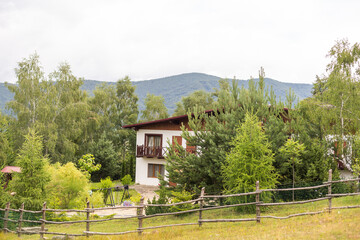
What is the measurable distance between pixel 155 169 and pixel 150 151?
1.73 m

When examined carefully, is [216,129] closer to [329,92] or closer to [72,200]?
[329,92]

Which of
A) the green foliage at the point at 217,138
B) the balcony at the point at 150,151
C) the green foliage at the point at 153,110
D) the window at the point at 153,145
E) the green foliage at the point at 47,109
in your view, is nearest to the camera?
the green foliage at the point at 217,138

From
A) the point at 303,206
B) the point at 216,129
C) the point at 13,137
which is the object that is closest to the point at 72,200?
the point at 216,129

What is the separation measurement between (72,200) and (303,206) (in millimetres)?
11722

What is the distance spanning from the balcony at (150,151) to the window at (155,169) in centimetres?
124

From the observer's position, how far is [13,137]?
3000cm

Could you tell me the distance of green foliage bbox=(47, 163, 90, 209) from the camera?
18812mm

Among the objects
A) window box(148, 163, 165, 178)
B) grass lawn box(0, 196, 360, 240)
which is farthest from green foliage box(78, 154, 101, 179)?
grass lawn box(0, 196, 360, 240)

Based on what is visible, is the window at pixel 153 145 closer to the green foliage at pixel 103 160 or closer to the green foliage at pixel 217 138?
the green foliage at pixel 103 160

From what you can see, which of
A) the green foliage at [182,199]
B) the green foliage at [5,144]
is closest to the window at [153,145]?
the green foliage at [5,144]

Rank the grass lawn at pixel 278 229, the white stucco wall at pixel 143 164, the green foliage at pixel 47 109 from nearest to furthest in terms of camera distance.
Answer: the grass lawn at pixel 278 229 < the green foliage at pixel 47 109 < the white stucco wall at pixel 143 164

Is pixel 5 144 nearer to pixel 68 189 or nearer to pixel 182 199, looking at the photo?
pixel 68 189

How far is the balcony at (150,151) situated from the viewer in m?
30.6

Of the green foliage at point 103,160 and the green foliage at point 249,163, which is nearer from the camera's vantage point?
the green foliage at point 249,163
